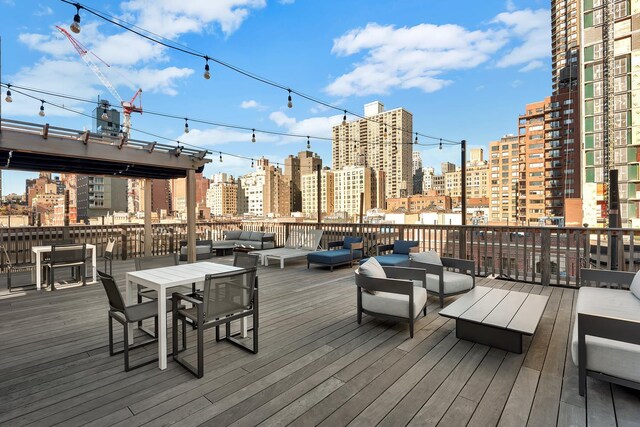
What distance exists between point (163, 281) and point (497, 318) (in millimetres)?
3071

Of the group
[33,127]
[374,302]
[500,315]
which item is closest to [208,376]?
[374,302]

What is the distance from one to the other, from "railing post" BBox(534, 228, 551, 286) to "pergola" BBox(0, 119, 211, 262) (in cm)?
758

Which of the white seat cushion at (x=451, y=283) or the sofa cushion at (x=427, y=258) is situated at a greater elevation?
the sofa cushion at (x=427, y=258)

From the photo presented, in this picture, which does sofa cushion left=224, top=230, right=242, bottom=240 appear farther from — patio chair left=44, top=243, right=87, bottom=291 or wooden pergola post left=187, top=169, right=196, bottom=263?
patio chair left=44, top=243, right=87, bottom=291

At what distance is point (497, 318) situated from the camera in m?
2.82

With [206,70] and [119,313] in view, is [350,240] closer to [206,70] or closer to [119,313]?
[206,70]

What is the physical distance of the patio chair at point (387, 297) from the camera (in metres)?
3.12

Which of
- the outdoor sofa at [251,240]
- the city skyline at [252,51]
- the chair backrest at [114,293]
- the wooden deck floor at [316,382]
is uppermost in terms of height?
the city skyline at [252,51]

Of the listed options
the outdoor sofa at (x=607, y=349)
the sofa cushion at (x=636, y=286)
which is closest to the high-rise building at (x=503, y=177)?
the sofa cushion at (x=636, y=286)

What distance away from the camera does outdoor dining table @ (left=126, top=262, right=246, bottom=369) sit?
8.16 ft

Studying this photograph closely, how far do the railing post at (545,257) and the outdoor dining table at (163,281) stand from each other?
5303 mm

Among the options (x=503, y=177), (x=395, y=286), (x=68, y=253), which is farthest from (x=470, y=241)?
(x=503, y=177)

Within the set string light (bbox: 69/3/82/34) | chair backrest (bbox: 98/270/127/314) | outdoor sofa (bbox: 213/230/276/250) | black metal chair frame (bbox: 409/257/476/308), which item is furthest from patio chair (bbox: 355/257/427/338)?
outdoor sofa (bbox: 213/230/276/250)

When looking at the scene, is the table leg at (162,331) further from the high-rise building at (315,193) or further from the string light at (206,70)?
the high-rise building at (315,193)
